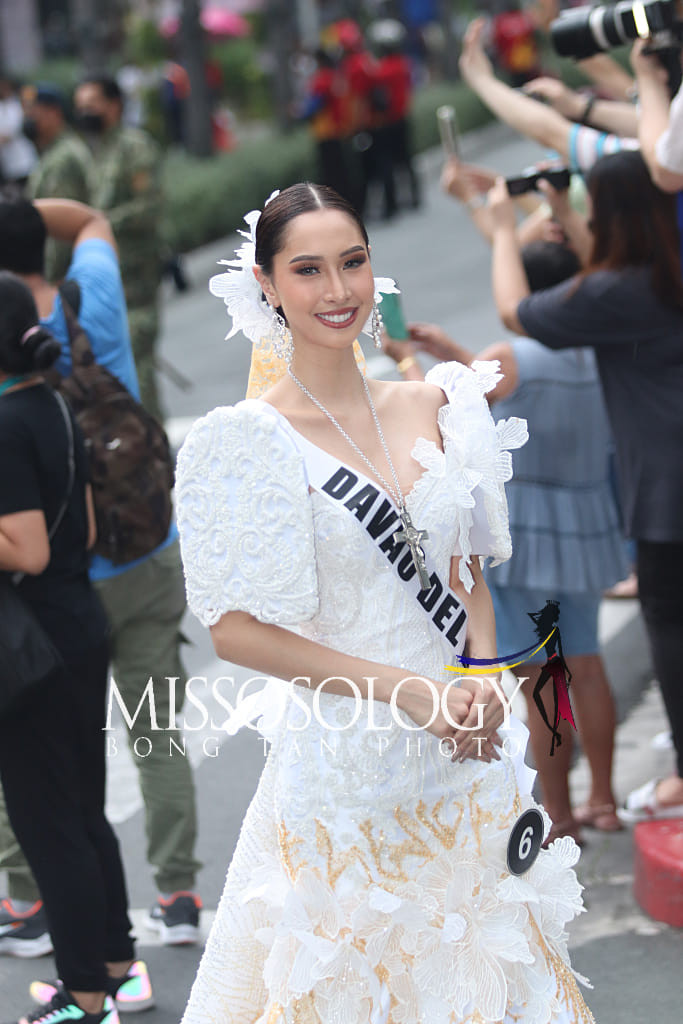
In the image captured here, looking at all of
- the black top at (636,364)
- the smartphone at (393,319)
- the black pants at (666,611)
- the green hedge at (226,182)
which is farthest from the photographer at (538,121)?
the green hedge at (226,182)

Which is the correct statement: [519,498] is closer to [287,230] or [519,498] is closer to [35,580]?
[35,580]

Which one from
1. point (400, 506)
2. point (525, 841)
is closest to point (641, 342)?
point (400, 506)

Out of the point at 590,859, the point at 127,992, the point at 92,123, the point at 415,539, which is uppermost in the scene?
the point at 92,123

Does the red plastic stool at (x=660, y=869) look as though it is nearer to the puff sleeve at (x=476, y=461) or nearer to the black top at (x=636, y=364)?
the black top at (x=636, y=364)

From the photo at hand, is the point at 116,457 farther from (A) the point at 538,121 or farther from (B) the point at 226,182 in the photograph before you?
(B) the point at 226,182

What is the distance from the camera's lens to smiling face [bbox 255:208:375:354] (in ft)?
8.64

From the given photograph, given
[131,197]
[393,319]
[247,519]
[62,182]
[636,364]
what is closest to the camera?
[247,519]

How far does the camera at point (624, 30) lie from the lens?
4.22 meters

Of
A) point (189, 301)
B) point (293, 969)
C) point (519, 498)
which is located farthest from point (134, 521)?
point (189, 301)

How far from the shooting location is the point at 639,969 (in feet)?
12.6

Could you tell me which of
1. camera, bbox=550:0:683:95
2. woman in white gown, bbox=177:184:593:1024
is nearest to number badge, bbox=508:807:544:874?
woman in white gown, bbox=177:184:593:1024

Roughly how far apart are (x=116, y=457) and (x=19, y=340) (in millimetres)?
583

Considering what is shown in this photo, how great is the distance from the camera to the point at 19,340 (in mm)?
3459

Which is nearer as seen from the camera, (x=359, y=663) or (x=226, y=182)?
(x=359, y=663)
